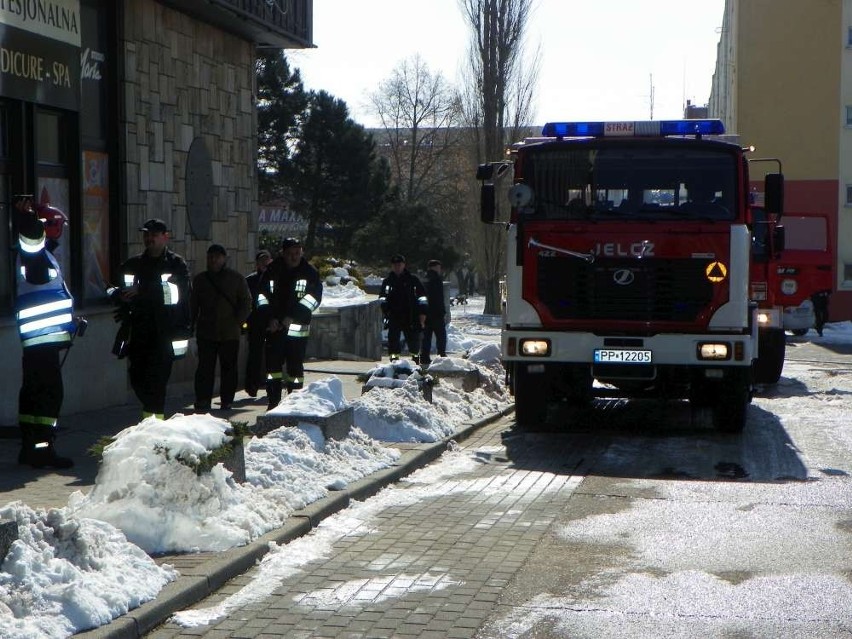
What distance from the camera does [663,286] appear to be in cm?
1177

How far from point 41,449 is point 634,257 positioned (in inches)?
216

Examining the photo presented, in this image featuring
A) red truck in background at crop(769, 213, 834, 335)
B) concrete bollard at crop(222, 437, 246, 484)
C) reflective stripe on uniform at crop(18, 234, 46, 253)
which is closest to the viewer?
concrete bollard at crop(222, 437, 246, 484)

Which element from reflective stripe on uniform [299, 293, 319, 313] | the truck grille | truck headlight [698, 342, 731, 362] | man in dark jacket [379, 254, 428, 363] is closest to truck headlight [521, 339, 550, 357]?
the truck grille

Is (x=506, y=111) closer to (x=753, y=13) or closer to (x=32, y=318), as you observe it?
(x=753, y=13)

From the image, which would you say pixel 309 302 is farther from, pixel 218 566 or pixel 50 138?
pixel 218 566

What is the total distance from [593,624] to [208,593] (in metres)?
1.81

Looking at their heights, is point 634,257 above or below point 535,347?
above

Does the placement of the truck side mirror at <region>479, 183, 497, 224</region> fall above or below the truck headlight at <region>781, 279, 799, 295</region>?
above

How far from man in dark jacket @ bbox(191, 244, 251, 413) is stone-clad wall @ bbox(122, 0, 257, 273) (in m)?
0.95

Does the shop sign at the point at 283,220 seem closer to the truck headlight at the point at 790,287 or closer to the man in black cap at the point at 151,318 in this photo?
the truck headlight at the point at 790,287

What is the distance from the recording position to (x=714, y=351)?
11688 mm

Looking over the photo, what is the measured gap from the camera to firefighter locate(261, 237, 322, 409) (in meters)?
12.6

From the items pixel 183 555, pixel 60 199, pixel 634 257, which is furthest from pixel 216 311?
pixel 183 555

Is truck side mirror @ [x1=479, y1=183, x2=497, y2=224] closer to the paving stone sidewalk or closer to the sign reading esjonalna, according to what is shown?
the paving stone sidewalk
